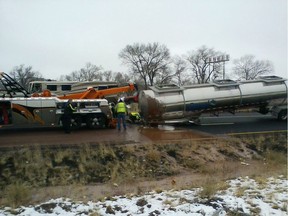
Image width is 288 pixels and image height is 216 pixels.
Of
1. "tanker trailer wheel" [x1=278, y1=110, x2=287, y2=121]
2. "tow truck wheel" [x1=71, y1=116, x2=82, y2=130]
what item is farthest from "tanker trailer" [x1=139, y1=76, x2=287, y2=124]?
"tow truck wheel" [x1=71, y1=116, x2=82, y2=130]

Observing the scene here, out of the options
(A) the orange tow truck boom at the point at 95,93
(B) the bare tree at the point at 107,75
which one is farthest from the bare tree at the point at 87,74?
(A) the orange tow truck boom at the point at 95,93

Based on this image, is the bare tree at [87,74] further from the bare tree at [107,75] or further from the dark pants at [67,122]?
the dark pants at [67,122]

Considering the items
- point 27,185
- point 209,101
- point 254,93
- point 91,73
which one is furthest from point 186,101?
point 91,73

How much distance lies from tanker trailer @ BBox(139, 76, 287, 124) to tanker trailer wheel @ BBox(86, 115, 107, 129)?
7.56ft

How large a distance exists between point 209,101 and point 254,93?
9.89ft

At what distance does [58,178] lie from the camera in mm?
10102

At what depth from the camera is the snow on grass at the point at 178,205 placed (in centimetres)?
704

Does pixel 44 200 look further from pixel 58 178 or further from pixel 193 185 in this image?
pixel 193 185

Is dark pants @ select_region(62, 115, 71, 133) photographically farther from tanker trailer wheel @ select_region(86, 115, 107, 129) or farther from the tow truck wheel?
tanker trailer wheel @ select_region(86, 115, 107, 129)

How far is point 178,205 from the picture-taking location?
7418 mm

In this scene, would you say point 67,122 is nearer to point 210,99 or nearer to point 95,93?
point 95,93

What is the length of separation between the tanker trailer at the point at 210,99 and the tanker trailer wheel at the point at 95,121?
2.30 m

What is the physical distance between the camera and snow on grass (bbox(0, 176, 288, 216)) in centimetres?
704

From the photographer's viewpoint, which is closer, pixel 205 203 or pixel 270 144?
pixel 205 203
